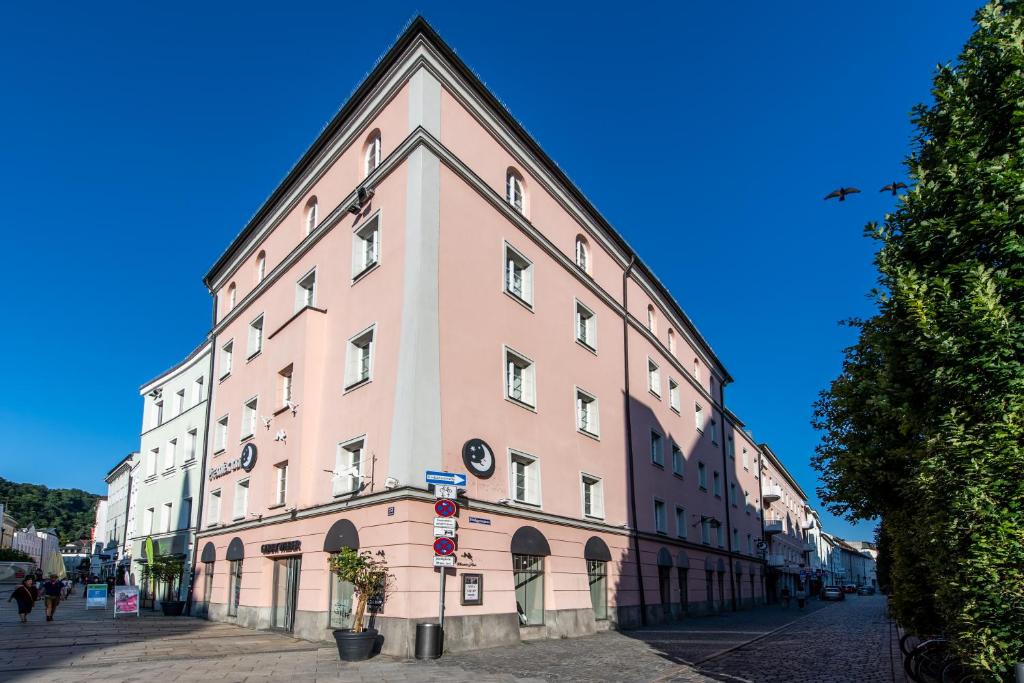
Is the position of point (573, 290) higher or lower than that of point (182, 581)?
higher

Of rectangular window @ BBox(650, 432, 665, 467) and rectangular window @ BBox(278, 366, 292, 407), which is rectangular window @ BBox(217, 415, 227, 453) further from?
rectangular window @ BBox(650, 432, 665, 467)

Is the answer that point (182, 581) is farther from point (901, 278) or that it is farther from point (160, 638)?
point (901, 278)

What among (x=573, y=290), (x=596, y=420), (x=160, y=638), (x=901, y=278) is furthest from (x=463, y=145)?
(x=160, y=638)

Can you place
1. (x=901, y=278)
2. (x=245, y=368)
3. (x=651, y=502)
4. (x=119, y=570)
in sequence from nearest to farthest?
(x=901, y=278), (x=245, y=368), (x=651, y=502), (x=119, y=570)

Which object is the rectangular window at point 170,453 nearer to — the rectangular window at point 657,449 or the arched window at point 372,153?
the arched window at point 372,153

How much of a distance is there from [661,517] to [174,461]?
22436mm

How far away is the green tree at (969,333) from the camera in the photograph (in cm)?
668

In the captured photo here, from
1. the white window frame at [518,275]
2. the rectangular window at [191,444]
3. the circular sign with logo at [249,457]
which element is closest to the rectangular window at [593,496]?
the white window frame at [518,275]

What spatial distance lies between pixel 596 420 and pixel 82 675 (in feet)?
52.6

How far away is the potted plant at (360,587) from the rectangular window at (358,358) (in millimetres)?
4853

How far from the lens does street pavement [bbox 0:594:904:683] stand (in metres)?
12.0

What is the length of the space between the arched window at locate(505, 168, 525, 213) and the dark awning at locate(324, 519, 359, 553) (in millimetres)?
10537

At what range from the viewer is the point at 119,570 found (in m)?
45.0

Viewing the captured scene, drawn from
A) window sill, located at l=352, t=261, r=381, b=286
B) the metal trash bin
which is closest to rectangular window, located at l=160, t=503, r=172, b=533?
window sill, located at l=352, t=261, r=381, b=286
